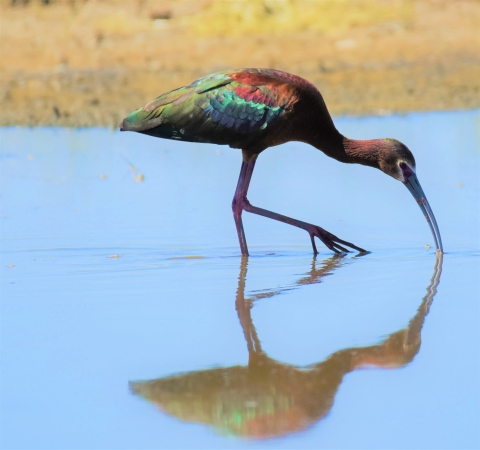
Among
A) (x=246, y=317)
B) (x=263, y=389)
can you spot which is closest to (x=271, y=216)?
(x=246, y=317)

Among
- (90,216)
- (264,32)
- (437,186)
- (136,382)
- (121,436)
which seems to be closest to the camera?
(121,436)

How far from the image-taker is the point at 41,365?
411 cm

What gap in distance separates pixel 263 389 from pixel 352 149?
3.16m

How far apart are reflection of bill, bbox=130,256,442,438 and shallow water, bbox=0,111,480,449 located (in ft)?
0.03

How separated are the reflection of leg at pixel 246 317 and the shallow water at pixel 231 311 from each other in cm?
2

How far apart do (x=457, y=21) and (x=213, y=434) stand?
14940 mm

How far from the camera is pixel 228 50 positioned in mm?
16219

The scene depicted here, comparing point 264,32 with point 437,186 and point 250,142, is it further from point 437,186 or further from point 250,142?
point 250,142

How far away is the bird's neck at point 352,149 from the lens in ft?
21.8

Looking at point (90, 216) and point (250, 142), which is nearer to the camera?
point (250, 142)

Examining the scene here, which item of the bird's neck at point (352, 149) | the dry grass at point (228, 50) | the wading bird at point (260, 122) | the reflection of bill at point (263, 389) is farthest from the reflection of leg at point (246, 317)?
the dry grass at point (228, 50)

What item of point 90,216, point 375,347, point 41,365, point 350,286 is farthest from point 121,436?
point 90,216

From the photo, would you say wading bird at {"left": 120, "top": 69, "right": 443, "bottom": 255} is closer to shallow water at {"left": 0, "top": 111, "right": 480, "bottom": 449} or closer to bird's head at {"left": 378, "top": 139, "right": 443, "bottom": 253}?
bird's head at {"left": 378, "top": 139, "right": 443, "bottom": 253}

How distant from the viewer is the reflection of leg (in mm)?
4383
